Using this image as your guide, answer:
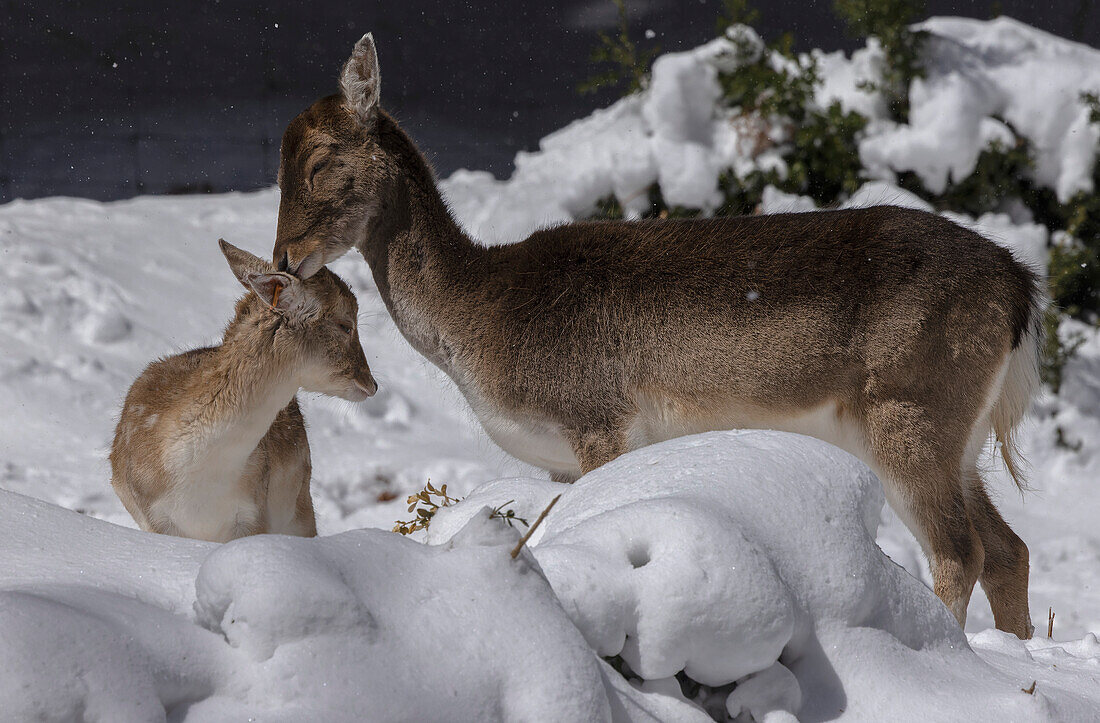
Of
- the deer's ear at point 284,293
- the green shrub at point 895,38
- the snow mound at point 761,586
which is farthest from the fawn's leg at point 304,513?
the green shrub at point 895,38

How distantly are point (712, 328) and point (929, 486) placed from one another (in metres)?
1.06

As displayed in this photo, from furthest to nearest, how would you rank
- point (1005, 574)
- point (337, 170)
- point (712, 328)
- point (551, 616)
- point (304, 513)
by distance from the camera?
point (304, 513), point (1005, 574), point (337, 170), point (712, 328), point (551, 616)

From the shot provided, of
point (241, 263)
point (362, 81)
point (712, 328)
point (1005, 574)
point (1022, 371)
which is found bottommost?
point (1005, 574)

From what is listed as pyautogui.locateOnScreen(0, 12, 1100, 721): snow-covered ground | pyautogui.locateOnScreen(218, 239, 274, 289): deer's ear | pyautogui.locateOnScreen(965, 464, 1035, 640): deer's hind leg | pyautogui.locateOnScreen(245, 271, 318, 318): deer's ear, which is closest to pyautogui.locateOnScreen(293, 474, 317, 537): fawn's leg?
pyautogui.locateOnScreen(245, 271, 318, 318): deer's ear

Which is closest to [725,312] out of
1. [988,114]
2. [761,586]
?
[761,586]

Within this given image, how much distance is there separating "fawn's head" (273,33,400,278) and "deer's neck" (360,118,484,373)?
0.16ft

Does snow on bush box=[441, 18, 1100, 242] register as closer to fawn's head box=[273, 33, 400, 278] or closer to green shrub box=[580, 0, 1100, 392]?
green shrub box=[580, 0, 1100, 392]

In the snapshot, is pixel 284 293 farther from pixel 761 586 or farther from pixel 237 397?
pixel 761 586

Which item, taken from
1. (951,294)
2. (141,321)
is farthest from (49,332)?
(951,294)

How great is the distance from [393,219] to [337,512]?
9.12ft

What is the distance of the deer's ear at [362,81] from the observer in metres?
4.20

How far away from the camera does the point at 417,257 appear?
14.4 ft

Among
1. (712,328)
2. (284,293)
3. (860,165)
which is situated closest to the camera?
(284,293)

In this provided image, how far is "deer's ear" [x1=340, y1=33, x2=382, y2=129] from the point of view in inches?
165
